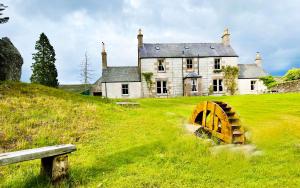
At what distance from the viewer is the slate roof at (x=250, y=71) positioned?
4212 cm

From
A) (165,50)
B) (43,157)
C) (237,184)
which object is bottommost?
(237,184)

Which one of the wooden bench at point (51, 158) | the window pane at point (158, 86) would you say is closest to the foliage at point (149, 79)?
the window pane at point (158, 86)

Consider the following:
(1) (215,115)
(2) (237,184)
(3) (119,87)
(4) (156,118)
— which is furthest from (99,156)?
(3) (119,87)

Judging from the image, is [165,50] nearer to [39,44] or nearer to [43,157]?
[39,44]

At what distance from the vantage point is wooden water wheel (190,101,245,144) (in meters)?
9.59

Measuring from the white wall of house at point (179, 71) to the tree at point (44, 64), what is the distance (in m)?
15.5

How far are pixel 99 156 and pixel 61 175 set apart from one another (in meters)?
2.05

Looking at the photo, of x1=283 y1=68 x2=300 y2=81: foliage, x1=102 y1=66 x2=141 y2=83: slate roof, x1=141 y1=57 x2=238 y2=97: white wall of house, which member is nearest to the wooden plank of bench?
x1=102 y1=66 x2=141 y2=83: slate roof

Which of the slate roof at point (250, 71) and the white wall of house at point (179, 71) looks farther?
the slate roof at point (250, 71)

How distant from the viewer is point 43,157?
239 inches

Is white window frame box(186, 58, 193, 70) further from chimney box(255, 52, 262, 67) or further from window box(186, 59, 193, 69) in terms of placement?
chimney box(255, 52, 262, 67)

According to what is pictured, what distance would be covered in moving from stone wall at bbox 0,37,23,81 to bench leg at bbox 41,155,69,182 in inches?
499

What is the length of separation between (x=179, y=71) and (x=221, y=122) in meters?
30.5

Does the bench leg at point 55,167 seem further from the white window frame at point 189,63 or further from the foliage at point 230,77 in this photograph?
the foliage at point 230,77
